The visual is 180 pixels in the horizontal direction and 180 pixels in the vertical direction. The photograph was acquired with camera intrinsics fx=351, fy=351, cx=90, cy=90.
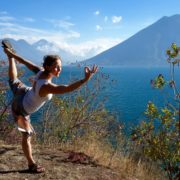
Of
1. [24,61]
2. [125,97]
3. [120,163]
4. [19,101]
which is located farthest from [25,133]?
[125,97]

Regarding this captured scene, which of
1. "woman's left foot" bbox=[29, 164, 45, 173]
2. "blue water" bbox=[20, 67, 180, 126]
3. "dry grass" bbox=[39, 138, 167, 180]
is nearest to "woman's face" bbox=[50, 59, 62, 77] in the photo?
"woman's left foot" bbox=[29, 164, 45, 173]

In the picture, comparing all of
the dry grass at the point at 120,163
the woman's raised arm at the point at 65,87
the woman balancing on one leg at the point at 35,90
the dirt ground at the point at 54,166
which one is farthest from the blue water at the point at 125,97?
the woman balancing on one leg at the point at 35,90

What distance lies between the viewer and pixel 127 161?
6.08 m

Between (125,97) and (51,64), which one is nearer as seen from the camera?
(51,64)

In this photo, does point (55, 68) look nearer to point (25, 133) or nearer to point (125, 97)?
point (25, 133)

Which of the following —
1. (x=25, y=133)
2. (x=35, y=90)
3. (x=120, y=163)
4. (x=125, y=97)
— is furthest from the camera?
(x=125, y=97)

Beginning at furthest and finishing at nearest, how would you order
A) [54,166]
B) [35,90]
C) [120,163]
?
[120,163], [54,166], [35,90]

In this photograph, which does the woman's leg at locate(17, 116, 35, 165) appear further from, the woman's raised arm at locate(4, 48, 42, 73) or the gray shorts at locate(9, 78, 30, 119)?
the woman's raised arm at locate(4, 48, 42, 73)

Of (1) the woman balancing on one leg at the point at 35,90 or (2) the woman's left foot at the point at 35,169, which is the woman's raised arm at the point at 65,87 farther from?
(2) the woman's left foot at the point at 35,169

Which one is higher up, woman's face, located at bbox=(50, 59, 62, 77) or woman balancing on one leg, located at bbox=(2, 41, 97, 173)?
woman's face, located at bbox=(50, 59, 62, 77)

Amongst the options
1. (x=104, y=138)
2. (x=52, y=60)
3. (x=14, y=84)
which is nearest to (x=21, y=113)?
(x=14, y=84)

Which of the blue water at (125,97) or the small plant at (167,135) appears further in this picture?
the blue water at (125,97)

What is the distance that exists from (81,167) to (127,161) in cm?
95

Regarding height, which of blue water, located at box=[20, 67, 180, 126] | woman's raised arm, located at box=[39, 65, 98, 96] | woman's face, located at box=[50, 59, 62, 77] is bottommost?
blue water, located at box=[20, 67, 180, 126]
